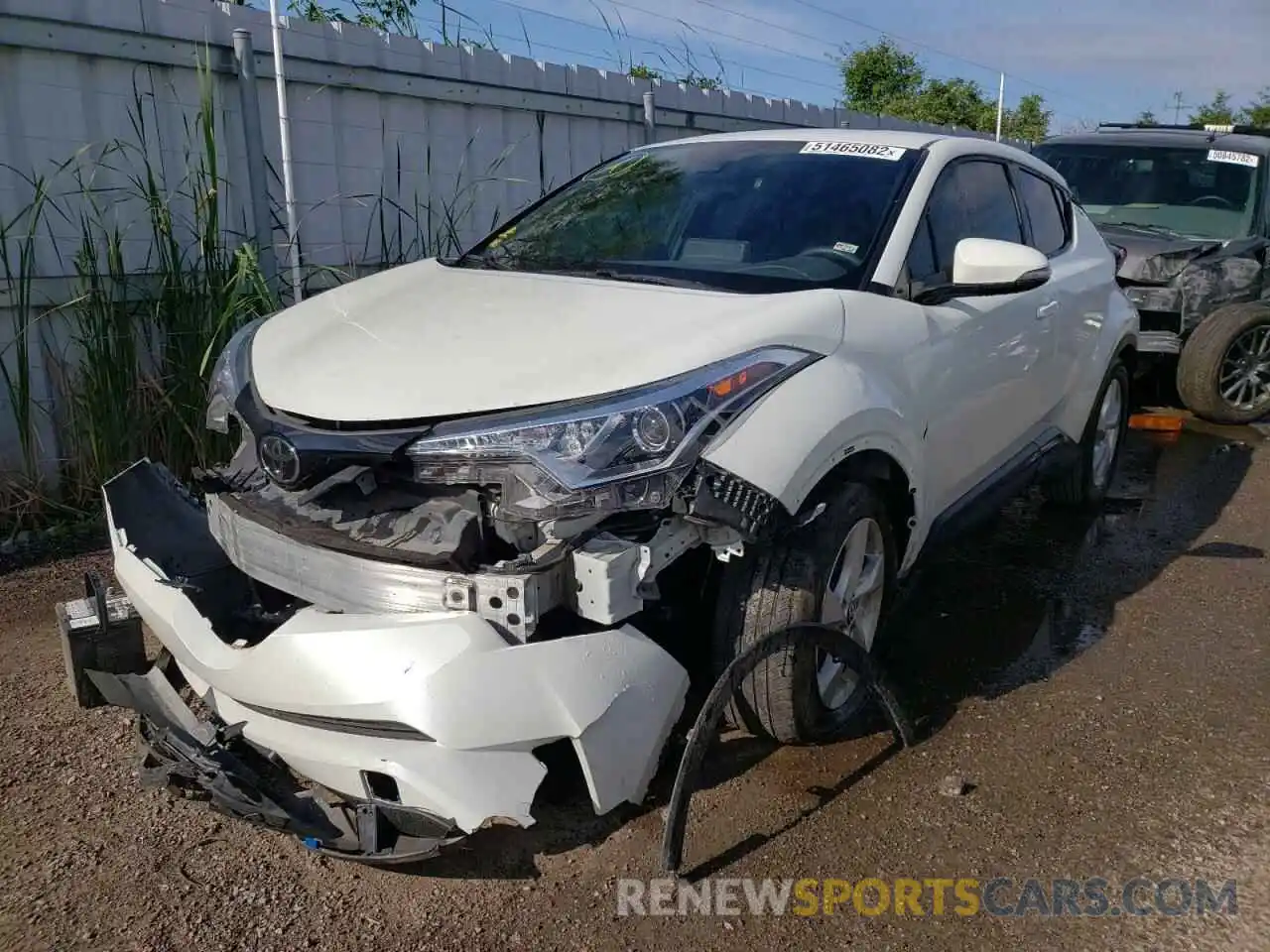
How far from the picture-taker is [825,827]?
2830 millimetres

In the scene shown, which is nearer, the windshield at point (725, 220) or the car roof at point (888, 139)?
the windshield at point (725, 220)

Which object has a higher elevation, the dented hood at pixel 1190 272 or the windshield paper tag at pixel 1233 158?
the windshield paper tag at pixel 1233 158

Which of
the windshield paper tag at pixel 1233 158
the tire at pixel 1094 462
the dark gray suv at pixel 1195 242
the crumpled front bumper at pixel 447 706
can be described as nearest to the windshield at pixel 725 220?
the crumpled front bumper at pixel 447 706

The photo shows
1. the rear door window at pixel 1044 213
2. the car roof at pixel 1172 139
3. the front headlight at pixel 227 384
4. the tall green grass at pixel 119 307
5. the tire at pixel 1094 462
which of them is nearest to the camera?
the front headlight at pixel 227 384

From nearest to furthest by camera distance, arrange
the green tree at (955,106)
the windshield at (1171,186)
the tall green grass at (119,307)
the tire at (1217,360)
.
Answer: the tall green grass at (119,307) < the tire at (1217,360) < the windshield at (1171,186) < the green tree at (955,106)

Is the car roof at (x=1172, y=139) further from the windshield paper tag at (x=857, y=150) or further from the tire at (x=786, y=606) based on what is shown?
the tire at (x=786, y=606)

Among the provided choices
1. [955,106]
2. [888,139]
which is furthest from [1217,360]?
[955,106]

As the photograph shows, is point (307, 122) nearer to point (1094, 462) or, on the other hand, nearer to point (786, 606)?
point (786, 606)

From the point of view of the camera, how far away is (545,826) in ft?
9.26

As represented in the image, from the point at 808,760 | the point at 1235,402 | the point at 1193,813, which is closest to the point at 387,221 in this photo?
the point at 808,760

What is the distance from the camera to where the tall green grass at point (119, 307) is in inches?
188

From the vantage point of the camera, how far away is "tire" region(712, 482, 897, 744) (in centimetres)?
281

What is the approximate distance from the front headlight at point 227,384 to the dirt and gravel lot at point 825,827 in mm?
1027

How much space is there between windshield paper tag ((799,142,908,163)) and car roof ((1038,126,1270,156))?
575cm
